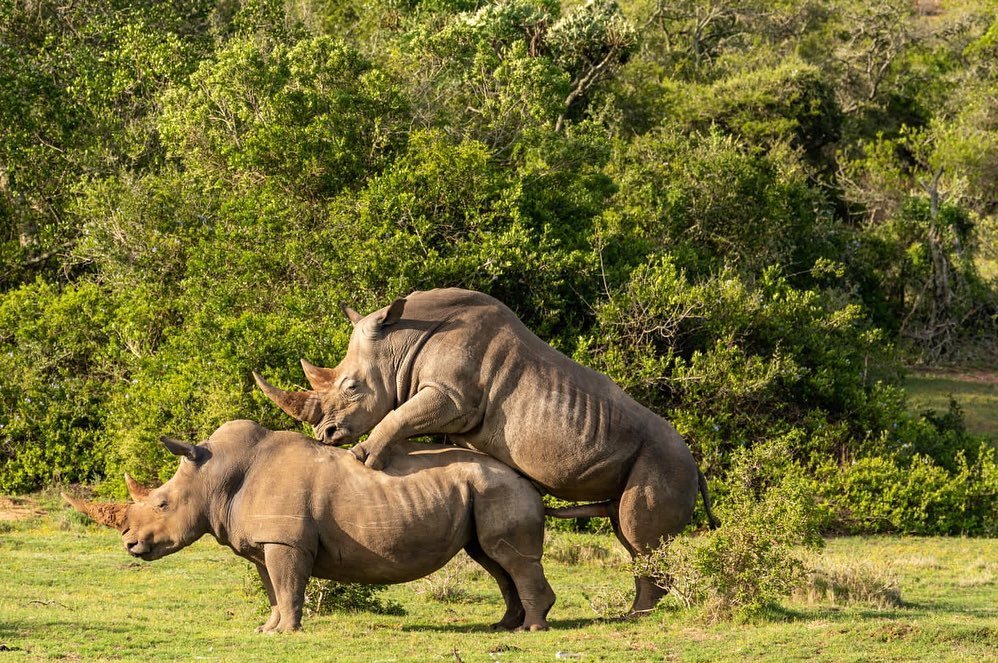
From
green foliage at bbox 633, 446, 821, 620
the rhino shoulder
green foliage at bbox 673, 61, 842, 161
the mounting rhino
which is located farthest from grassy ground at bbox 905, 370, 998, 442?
the rhino shoulder

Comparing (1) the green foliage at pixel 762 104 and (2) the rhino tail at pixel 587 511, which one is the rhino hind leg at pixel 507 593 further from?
(1) the green foliage at pixel 762 104

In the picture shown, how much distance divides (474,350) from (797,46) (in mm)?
39285

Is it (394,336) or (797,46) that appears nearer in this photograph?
(394,336)

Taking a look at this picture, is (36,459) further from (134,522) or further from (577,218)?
(134,522)

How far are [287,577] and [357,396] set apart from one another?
1.48 metres

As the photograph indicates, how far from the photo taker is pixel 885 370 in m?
23.5

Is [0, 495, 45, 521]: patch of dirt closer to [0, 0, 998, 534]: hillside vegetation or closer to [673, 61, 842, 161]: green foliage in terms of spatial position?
[0, 0, 998, 534]: hillside vegetation

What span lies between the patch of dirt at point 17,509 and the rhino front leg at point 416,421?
9929mm

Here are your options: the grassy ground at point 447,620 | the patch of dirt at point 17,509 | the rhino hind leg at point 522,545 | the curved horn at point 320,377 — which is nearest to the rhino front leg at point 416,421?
the curved horn at point 320,377

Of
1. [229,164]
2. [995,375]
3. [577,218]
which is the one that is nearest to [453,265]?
[577,218]

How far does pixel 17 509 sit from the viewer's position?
20500 mm

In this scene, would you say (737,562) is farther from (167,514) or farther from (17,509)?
(17,509)

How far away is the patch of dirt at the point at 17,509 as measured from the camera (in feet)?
65.4

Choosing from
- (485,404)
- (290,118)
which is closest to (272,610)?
(485,404)
